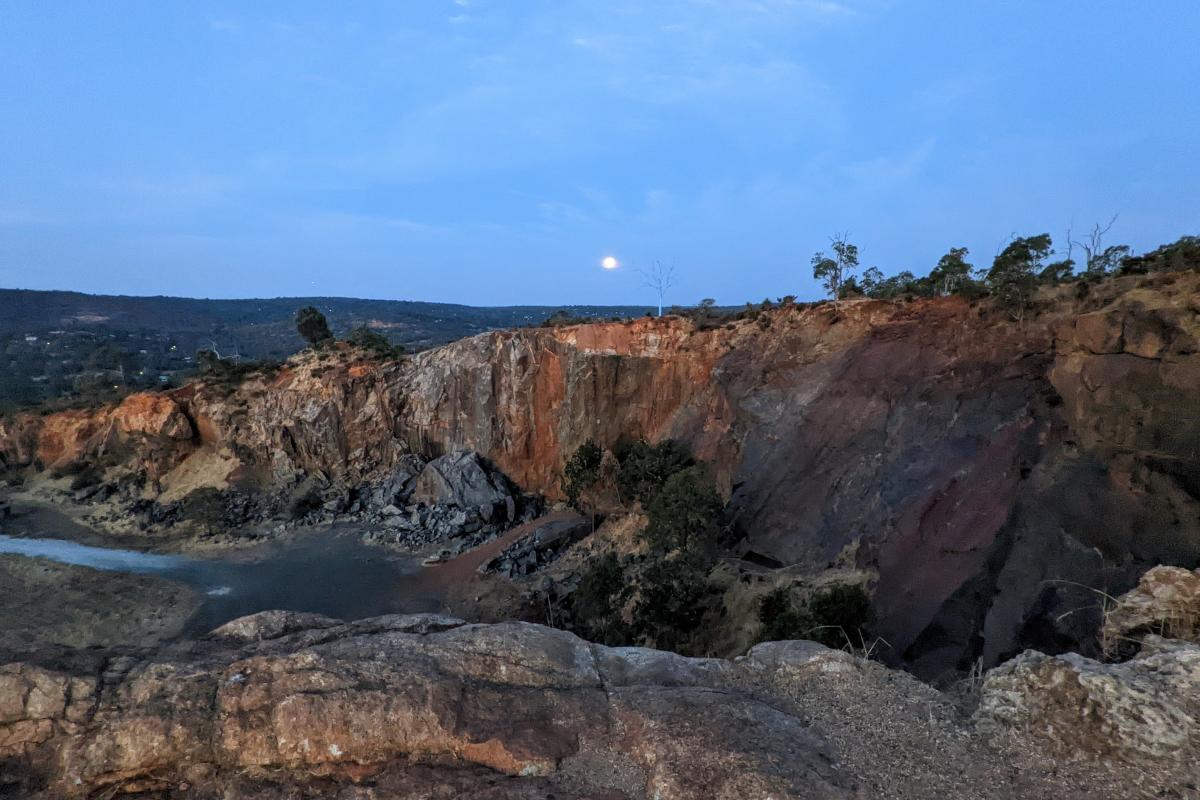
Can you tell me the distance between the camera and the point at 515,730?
417 cm

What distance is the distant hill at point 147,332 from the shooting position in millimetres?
50094

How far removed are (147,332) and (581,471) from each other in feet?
291

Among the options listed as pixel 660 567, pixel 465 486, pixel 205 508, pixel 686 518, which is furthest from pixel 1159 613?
pixel 205 508

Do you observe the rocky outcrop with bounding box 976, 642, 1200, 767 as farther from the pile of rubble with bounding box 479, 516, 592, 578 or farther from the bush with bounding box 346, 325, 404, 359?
the bush with bounding box 346, 325, 404, 359

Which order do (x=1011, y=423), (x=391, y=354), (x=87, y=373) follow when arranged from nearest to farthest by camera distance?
(x=1011, y=423) → (x=391, y=354) → (x=87, y=373)

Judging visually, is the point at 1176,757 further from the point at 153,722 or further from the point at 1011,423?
the point at 1011,423

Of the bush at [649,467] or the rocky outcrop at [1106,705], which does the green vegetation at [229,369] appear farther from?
the rocky outcrop at [1106,705]

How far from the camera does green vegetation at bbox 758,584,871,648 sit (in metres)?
10.1

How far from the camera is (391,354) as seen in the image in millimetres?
33938

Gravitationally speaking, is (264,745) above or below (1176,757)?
below

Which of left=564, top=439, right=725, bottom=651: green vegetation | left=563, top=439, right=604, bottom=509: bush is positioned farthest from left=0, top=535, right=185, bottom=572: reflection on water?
left=564, top=439, right=725, bottom=651: green vegetation

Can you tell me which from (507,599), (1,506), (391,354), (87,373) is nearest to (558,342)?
(391,354)

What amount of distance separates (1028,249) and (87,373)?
67.2 m

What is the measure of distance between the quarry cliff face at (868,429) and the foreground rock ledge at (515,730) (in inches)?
185
